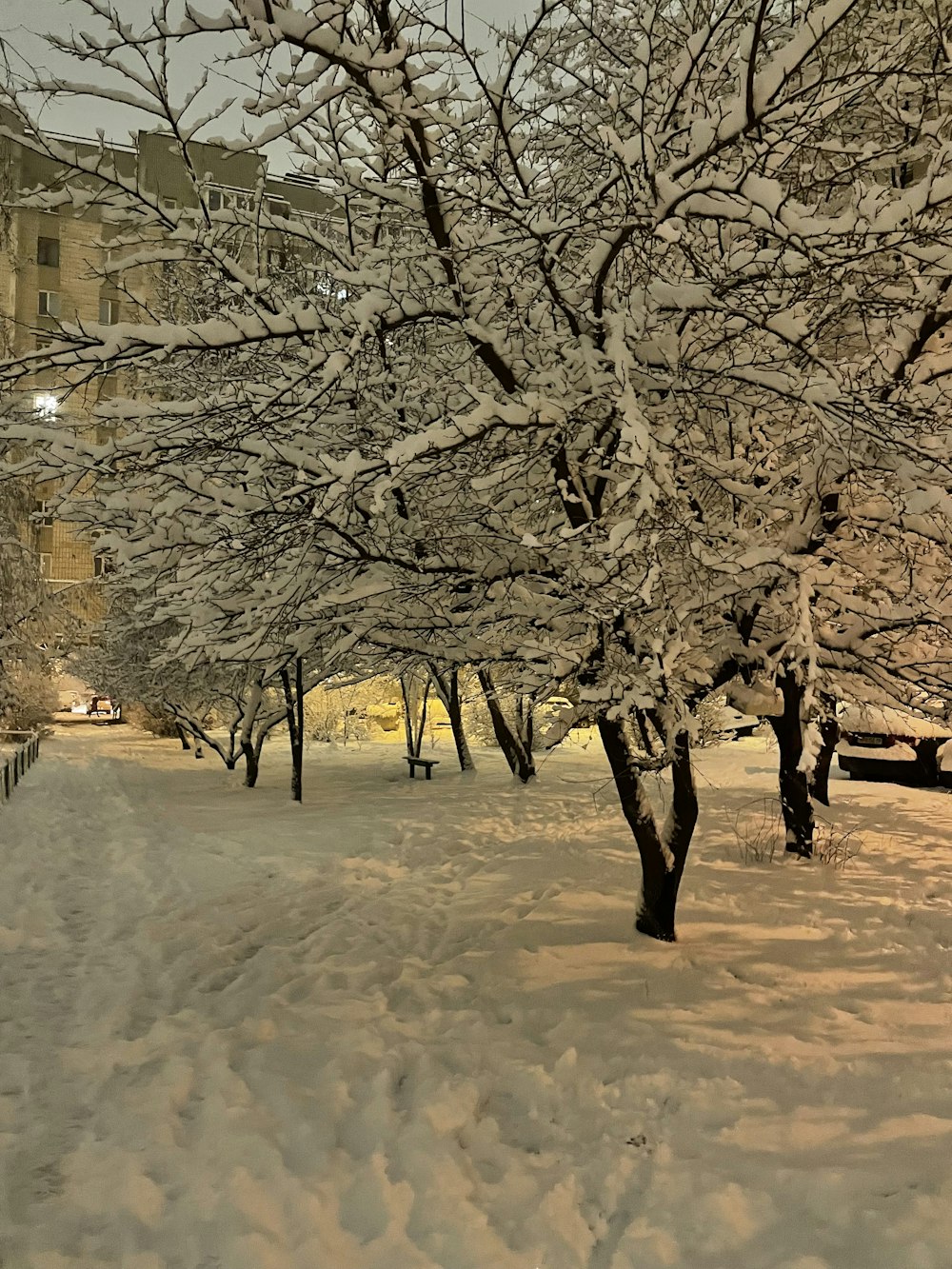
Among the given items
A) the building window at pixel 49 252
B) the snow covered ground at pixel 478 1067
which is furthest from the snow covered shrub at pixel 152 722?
the building window at pixel 49 252

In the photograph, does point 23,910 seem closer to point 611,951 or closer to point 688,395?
point 611,951

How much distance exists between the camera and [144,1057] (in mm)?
4309

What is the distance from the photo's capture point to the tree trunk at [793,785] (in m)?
7.42

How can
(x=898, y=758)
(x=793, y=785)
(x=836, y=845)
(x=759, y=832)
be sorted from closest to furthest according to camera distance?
(x=793, y=785) → (x=836, y=845) → (x=759, y=832) → (x=898, y=758)

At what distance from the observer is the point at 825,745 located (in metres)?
8.60

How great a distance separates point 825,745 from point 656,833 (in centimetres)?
378

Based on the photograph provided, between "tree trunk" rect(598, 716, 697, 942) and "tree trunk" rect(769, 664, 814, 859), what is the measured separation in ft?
6.74

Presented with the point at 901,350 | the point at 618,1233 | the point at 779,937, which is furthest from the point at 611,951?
the point at 901,350

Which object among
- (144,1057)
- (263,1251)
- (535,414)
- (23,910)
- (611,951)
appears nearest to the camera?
(263,1251)

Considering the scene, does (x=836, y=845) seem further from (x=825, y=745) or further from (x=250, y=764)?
(x=250, y=764)

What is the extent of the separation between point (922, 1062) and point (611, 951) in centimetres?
200

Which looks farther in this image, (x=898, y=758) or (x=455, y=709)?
(x=455, y=709)

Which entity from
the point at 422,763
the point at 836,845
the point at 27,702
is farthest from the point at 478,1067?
the point at 27,702

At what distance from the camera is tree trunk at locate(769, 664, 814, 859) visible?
24.3 ft
